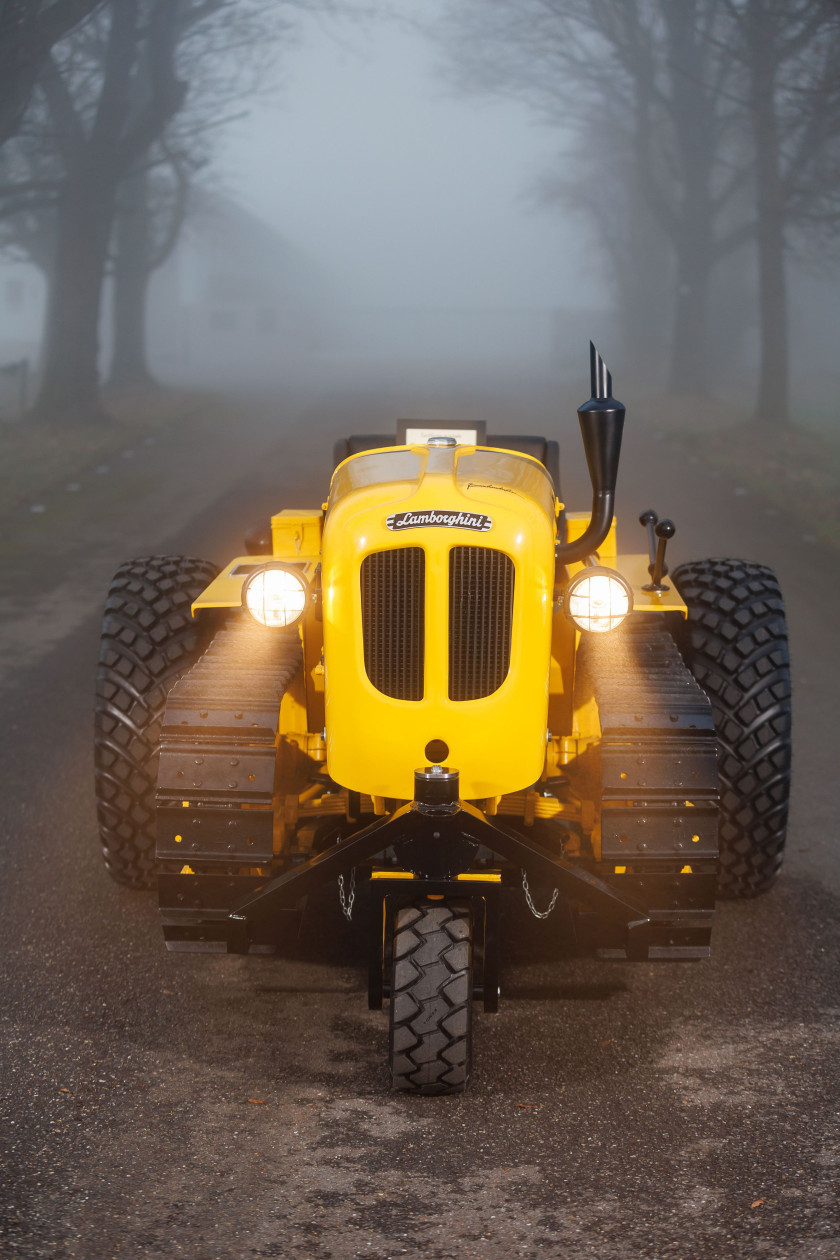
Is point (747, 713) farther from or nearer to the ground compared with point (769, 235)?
nearer to the ground

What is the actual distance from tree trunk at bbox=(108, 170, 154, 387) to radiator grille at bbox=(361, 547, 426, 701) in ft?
93.6

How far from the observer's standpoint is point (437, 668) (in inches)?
167

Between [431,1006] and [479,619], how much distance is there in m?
1.21

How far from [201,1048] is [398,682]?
1.42m

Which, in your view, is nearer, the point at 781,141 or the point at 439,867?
the point at 439,867

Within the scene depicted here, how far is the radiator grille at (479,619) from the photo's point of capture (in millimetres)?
4230

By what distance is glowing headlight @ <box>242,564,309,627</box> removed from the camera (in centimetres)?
466

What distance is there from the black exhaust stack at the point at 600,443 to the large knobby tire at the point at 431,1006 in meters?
1.33

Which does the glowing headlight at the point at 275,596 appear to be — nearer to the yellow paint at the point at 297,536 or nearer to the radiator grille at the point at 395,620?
the radiator grille at the point at 395,620

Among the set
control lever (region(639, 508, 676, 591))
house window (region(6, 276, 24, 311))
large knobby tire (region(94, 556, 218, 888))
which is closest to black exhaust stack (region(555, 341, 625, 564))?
control lever (region(639, 508, 676, 591))

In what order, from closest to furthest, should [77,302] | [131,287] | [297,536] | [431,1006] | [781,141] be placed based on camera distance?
[431,1006]
[297,536]
[781,141]
[77,302]
[131,287]

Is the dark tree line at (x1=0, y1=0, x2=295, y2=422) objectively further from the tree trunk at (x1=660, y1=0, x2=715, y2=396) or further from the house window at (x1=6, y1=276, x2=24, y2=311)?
the house window at (x1=6, y1=276, x2=24, y2=311)

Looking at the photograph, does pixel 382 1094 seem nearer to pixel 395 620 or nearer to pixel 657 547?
pixel 395 620

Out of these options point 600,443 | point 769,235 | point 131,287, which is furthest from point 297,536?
point 131,287
